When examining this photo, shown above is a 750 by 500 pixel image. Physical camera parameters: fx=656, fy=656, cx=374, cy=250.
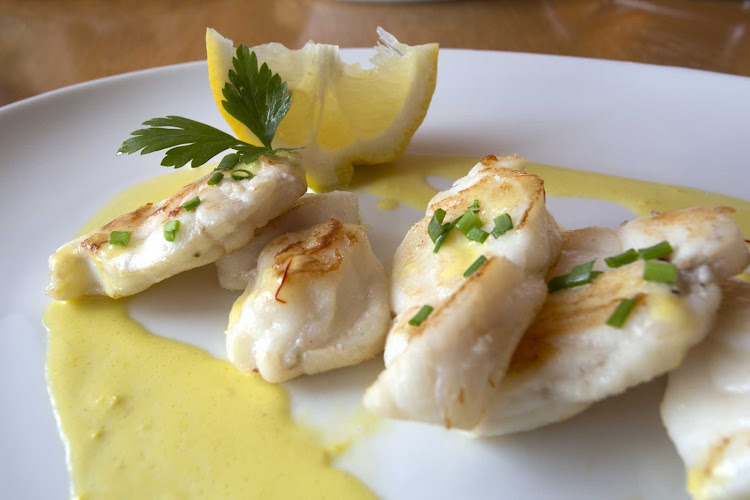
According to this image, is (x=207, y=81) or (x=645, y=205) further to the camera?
(x=207, y=81)

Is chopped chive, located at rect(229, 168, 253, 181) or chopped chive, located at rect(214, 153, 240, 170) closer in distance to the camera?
chopped chive, located at rect(229, 168, 253, 181)

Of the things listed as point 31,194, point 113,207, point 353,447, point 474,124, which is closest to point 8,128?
point 31,194

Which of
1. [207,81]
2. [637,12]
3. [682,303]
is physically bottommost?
[637,12]

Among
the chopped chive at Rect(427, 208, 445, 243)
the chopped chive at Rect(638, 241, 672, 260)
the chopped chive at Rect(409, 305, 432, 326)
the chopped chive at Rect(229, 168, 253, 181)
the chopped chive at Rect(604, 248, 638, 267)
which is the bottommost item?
the chopped chive at Rect(409, 305, 432, 326)

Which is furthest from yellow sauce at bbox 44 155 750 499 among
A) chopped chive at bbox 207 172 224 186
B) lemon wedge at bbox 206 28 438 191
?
lemon wedge at bbox 206 28 438 191

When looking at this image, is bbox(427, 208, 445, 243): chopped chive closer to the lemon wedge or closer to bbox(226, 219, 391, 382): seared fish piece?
bbox(226, 219, 391, 382): seared fish piece

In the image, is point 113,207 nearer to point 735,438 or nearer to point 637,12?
point 735,438

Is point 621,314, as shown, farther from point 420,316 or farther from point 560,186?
point 560,186
